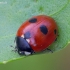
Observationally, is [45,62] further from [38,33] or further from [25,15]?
[25,15]

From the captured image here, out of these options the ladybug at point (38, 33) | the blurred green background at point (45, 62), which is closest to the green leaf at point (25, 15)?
the ladybug at point (38, 33)

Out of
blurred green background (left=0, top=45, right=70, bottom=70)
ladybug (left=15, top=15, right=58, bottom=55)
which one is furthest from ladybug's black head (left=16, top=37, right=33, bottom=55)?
blurred green background (left=0, top=45, right=70, bottom=70)

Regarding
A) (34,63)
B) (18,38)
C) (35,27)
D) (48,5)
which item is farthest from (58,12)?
(34,63)

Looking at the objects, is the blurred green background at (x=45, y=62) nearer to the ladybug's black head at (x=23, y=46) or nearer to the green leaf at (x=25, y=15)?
the ladybug's black head at (x=23, y=46)

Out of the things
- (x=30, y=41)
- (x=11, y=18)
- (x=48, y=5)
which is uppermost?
(x=48, y=5)

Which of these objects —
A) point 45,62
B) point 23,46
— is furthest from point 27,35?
point 45,62

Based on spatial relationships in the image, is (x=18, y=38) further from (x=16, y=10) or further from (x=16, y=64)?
(x=16, y=64)

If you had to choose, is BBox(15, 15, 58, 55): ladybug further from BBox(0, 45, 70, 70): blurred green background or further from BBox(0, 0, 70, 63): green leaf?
BBox(0, 45, 70, 70): blurred green background
